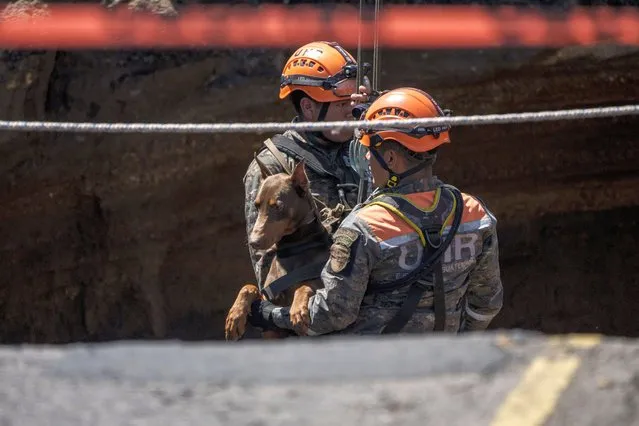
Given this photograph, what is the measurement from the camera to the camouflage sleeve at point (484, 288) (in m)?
4.89

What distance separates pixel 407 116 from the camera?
493 centimetres

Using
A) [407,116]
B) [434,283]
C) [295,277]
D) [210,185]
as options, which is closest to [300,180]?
[295,277]

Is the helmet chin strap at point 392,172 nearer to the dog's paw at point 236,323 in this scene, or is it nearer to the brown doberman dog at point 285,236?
the brown doberman dog at point 285,236

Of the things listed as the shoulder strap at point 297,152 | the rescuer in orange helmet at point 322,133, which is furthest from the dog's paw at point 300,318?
the shoulder strap at point 297,152

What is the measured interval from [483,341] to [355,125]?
1653mm

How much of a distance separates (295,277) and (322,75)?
1.17 metres

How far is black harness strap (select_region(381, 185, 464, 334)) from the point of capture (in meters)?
4.71

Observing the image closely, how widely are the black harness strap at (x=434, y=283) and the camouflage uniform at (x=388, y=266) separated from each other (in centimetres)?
Result: 2

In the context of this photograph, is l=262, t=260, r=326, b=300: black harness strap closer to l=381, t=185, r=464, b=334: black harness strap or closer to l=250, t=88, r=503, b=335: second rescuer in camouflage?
l=250, t=88, r=503, b=335: second rescuer in camouflage

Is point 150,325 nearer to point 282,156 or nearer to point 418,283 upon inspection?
point 282,156

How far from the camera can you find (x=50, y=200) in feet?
30.2

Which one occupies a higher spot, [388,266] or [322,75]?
[322,75]

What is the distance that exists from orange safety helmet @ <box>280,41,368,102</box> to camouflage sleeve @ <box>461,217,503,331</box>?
1.25 meters

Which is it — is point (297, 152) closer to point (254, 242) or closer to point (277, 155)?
point (277, 155)
